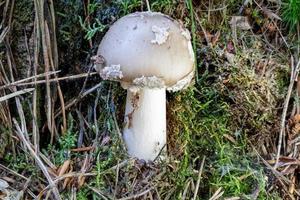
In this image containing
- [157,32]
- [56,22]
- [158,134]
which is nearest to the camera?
[157,32]

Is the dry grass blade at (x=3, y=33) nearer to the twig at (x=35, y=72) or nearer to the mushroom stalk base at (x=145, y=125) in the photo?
the twig at (x=35, y=72)

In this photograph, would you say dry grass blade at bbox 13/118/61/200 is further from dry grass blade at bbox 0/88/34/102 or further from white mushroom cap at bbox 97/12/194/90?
white mushroom cap at bbox 97/12/194/90

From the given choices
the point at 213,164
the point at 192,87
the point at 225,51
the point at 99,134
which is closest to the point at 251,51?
the point at 225,51

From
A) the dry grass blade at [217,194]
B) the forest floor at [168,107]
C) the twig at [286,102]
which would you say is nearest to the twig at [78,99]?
the forest floor at [168,107]

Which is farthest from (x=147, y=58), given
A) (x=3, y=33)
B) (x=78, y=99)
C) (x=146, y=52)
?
(x=3, y=33)

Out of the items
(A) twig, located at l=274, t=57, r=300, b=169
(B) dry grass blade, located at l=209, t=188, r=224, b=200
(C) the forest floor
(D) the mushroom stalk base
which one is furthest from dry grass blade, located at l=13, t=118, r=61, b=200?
(A) twig, located at l=274, t=57, r=300, b=169

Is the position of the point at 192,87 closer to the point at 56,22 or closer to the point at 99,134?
the point at 99,134
